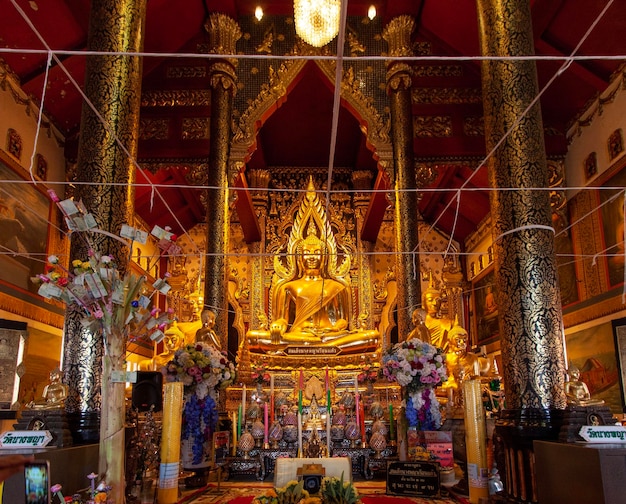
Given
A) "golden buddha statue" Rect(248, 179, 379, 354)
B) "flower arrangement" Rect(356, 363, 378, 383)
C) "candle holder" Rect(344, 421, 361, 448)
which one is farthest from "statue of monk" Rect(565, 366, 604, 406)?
"golden buddha statue" Rect(248, 179, 379, 354)

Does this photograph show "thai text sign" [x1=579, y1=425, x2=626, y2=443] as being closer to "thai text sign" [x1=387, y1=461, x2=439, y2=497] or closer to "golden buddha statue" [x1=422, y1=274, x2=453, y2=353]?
"thai text sign" [x1=387, y1=461, x2=439, y2=497]

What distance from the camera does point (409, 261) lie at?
23.4 feet

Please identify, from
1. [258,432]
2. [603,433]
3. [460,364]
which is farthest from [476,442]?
[460,364]

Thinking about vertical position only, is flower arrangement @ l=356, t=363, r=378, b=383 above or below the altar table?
above

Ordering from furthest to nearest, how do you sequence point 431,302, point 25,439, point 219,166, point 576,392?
point 431,302, point 219,166, point 576,392, point 25,439

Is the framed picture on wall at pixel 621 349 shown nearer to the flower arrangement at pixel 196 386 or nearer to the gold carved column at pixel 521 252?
the gold carved column at pixel 521 252

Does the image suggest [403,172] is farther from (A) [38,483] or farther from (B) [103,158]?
(A) [38,483]

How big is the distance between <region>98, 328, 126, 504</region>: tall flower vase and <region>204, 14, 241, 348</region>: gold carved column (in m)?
3.93

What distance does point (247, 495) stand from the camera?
4086 millimetres

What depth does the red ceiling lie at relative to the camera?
649cm

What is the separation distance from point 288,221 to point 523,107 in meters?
8.03

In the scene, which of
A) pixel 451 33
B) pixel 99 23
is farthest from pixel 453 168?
pixel 99 23

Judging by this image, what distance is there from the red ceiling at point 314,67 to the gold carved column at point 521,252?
9.01ft

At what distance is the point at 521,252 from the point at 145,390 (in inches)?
100
